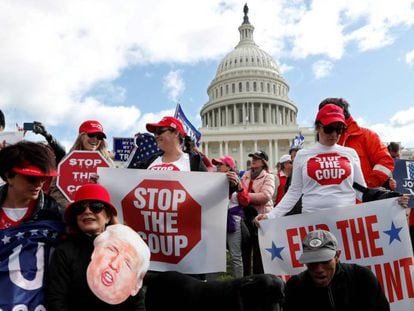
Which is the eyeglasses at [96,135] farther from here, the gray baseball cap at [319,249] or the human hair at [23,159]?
the gray baseball cap at [319,249]

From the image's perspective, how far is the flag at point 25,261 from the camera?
241cm

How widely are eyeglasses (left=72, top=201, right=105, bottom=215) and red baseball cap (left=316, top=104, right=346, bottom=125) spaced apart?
77.4 inches

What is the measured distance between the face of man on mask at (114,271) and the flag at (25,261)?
0.32m

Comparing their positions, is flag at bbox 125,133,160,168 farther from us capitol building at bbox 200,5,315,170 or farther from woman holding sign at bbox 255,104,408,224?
us capitol building at bbox 200,5,315,170

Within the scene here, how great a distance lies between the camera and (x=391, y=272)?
3602mm

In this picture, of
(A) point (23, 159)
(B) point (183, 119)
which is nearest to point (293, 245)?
(A) point (23, 159)

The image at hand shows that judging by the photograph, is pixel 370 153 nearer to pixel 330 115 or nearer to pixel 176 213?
pixel 330 115

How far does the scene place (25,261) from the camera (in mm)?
2498

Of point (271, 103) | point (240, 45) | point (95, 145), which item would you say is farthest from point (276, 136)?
point (95, 145)

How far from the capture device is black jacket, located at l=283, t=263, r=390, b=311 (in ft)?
9.07

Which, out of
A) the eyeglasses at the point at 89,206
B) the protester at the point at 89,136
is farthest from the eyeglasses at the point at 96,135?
the eyeglasses at the point at 89,206

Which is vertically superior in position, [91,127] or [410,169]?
[91,127]

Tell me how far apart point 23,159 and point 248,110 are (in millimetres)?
76156

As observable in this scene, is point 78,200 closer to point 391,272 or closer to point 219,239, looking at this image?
point 219,239
